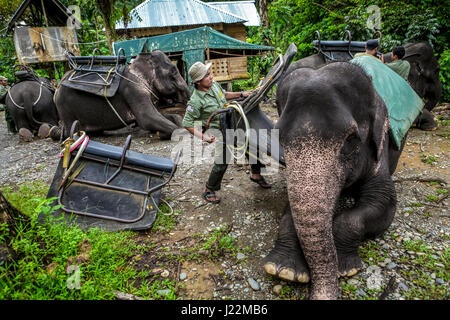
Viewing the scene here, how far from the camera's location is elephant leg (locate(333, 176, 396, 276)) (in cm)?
222

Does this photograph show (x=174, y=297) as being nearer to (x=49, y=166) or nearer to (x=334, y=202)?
(x=334, y=202)

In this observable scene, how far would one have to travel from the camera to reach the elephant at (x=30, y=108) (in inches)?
292

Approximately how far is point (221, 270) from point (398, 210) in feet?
6.93

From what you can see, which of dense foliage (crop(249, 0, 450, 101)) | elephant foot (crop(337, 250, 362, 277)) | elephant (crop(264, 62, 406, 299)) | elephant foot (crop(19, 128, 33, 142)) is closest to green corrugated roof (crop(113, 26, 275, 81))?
dense foliage (crop(249, 0, 450, 101))

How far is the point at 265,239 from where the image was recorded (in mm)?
2791

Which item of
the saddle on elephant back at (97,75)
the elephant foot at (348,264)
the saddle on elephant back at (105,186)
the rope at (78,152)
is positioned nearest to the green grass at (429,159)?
the elephant foot at (348,264)

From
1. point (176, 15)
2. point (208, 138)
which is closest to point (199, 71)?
point (208, 138)

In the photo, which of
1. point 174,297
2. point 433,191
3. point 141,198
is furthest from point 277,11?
point 174,297

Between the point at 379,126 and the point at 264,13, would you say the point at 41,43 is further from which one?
the point at 379,126

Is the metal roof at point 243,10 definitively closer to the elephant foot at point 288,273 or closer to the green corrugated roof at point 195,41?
the green corrugated roof at point 195,41

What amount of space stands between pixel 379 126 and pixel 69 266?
2651mm

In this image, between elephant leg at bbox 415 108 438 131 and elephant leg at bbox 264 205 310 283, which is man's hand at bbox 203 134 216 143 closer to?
elephant leg at bbox 264 205 310 283

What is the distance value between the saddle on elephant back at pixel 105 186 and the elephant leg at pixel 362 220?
A: 5.92ft

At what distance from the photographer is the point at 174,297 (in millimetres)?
2105
